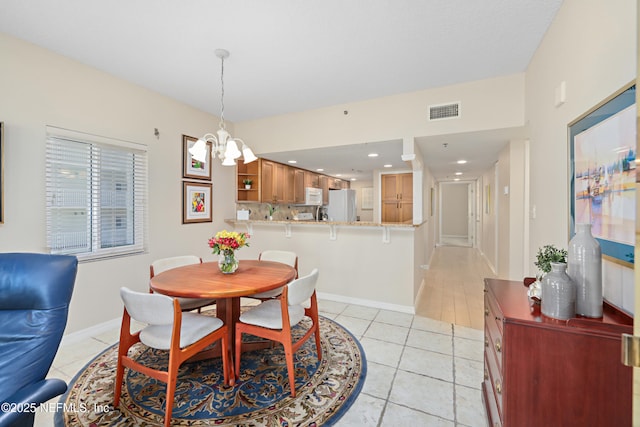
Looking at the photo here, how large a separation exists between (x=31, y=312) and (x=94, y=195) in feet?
6.17

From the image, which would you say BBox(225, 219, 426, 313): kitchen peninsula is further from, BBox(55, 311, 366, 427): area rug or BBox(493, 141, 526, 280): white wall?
BBox(55, 311, 366, 427): area rug

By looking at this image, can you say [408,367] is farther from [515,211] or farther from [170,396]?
[515,211]

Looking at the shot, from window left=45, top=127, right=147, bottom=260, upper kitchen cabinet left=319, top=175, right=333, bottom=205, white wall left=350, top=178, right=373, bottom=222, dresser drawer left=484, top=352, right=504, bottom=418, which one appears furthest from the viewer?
white wall left=350, top=178, right=373, bottom=222

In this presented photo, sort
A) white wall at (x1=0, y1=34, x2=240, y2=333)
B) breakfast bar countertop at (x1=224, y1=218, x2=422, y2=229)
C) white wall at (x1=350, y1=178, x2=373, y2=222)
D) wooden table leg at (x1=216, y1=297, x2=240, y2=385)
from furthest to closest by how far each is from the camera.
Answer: white wall at (x1=350, y1=178, x2=373, y2=222) < breakfast bar countertop at (x1=224, y1=218, x2=422, y2=229) < white wall at (x1=0, y1=34, x2=240, y2=333) < wooden table leg at (x1=216, y1=297, x2=240, y2=385)

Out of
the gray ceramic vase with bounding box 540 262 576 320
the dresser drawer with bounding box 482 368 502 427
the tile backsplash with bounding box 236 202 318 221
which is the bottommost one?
the dresser drawer with bounding box 482 368 502 427

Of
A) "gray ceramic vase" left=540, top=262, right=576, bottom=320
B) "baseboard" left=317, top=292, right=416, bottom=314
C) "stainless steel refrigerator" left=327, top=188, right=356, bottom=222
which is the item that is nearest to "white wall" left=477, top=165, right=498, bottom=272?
"baseboard" left=317, top=292, right=416, bottom=314

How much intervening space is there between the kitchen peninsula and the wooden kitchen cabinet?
2437mm

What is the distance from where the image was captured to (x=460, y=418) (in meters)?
1.59

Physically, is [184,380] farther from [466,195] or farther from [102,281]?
[466,195]

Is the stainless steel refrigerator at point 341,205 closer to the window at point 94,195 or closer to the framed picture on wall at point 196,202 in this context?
the framed picture on wall at point 196,202

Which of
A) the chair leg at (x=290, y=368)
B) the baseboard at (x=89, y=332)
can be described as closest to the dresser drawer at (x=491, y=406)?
the chair leg at (x=290, y=368)

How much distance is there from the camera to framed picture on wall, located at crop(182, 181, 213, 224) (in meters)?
3.55

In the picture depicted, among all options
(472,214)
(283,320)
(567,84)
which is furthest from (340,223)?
(472,214)

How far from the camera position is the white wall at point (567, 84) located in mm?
1147
